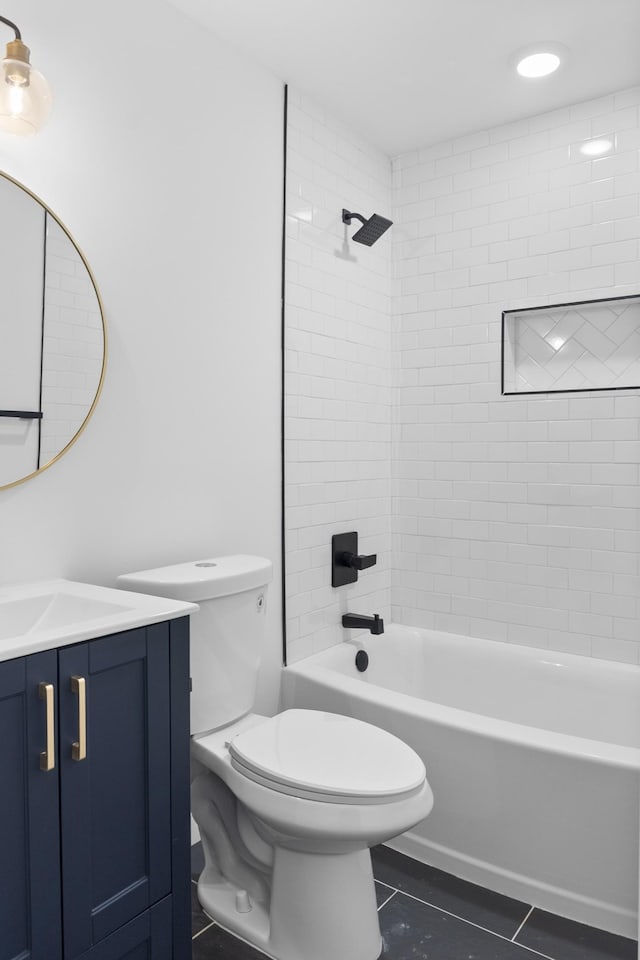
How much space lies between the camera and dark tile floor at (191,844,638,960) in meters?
1.80

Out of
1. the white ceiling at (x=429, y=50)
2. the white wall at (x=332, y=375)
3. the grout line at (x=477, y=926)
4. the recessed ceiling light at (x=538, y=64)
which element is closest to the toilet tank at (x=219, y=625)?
the white wall at (x=332, y=375)

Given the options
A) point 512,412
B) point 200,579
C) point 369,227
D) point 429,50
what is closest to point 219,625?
point 200,579

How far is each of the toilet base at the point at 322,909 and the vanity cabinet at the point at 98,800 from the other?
294 mm

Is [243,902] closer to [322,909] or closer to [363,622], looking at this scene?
[322,909]

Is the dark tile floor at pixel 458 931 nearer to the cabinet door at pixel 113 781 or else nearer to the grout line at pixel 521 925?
the grout line at pixel 521 925

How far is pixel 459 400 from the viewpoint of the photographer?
297 centimetres

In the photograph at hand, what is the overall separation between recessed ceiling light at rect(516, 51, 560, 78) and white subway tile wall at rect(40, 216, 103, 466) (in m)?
1.69

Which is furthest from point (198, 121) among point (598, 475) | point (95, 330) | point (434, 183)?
point (598, 475)

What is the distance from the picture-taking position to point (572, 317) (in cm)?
276

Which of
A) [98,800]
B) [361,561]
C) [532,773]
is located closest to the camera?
[98,800]

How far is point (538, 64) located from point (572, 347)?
1.01m

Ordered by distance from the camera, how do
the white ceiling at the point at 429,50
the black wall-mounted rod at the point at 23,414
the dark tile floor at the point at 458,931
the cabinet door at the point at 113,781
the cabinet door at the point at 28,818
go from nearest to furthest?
the cabinet door at the point at 28,818, the cabinet door at the point at 113,781, the black wall-mounted rod at the point at 23,414, the dark tile floor at the point at 458,931, the white ceiling at the point at 429,50

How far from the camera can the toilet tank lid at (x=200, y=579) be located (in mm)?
1808

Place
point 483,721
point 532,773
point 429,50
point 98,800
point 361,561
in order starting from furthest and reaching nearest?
point 361,561 → point 429,50 → point 483,721 → point 532,773 → point 98,800
